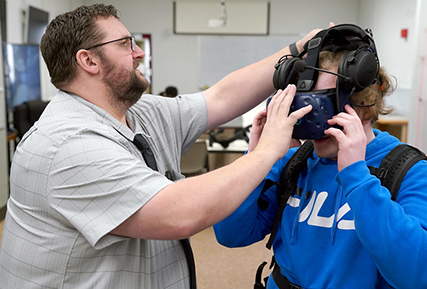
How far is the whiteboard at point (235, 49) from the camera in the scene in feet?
28.7

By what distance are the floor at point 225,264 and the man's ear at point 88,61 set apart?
2.15 metres

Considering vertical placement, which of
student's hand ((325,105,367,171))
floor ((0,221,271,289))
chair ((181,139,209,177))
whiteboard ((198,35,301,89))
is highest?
whiteboard ((198,35,301,89))

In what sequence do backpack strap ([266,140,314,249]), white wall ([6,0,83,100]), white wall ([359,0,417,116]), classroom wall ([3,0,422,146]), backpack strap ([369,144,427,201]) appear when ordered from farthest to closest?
1. classroom wall ([3,0,422,146])
2. white wall ([359,0,417,116])
3. white wall ([6,0,83,100])
4. backpack strap ([266,140,314,249])
5. backpack strap ([369,144,427,201])

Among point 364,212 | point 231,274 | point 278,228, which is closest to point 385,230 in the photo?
point 364,212

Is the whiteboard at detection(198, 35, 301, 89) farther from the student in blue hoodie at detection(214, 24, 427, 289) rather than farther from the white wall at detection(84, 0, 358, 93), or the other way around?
the student in blue hoodie at detection(214, 24, 427, 289)

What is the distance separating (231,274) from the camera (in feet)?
10.3

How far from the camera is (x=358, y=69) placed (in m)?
0.98

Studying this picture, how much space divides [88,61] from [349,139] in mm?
791

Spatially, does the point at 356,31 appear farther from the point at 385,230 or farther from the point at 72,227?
the point at 72,227

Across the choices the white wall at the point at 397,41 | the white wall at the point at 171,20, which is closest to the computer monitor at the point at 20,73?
the white wall at the point at 171,20

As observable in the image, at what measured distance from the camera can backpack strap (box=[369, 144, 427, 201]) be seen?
991 mm

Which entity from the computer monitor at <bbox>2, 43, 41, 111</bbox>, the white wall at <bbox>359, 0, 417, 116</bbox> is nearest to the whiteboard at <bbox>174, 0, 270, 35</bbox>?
the white wall at <bbox>359, 0, 417, 116</bbox>

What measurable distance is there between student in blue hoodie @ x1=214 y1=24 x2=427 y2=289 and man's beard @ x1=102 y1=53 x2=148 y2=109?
41 cm

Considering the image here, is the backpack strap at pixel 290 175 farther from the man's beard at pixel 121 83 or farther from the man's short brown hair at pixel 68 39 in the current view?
the man's short brown hair at pixel 68 39
